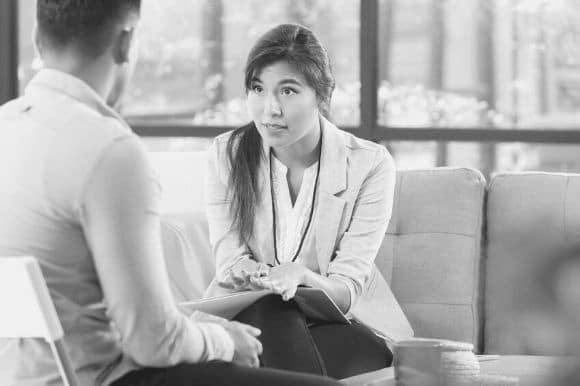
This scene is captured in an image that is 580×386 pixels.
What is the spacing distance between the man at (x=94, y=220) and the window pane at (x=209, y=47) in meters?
3.07

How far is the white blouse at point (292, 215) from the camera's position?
2467mm

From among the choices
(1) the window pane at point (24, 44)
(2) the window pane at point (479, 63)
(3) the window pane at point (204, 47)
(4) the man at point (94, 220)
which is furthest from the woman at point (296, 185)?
(1) the window pane at point (24, 44)

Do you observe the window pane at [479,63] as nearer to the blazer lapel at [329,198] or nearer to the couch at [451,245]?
the couch at [451,245]

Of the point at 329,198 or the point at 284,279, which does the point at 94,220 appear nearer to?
the point at 284,279

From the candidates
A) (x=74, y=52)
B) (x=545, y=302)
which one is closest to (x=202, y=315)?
(x=74, y=52)

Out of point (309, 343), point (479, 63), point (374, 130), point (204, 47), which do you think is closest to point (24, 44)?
point (204, 47)

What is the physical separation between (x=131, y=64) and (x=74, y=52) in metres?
0.09

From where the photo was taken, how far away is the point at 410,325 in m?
2.65

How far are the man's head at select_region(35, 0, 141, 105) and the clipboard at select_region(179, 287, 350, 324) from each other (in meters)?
0.82

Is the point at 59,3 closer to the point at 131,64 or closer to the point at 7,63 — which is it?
the point at 131,64

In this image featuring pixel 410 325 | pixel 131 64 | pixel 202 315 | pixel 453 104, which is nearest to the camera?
pixel 131 64

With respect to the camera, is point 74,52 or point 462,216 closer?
point 74,52

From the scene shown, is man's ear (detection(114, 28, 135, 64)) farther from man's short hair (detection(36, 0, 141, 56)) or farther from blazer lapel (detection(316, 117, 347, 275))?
blazer lapel (detection(316, 117, 347, 275))

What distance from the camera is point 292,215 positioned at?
99.2 inches
